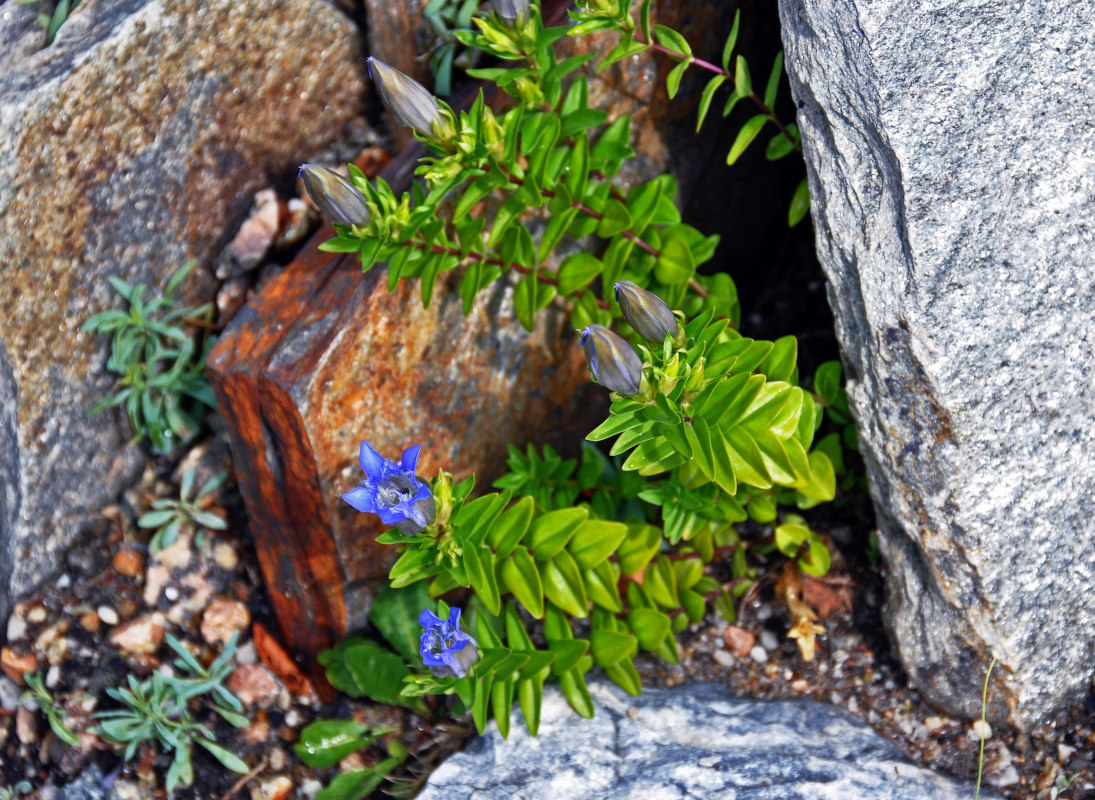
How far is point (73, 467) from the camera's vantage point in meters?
2.73

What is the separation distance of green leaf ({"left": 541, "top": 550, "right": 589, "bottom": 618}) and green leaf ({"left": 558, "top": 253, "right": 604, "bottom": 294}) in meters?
0.67

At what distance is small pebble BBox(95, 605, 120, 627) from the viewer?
8.87ft

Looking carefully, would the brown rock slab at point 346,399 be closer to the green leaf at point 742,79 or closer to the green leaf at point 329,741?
the green leaf at point 329,741

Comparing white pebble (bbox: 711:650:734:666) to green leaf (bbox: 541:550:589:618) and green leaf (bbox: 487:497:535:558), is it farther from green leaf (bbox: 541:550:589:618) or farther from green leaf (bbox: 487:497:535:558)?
green leaf (bbox: 487:497:535:558)

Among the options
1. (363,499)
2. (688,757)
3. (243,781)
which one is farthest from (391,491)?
(243,781)

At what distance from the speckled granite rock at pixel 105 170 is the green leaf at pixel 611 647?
143 cm

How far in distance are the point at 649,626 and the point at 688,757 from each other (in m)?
0.34

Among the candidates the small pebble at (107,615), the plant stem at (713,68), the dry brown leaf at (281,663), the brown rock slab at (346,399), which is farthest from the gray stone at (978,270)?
the small pebble at (107,615)

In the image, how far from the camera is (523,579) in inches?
88.9

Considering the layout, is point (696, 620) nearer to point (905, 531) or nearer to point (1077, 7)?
point (905, 531)

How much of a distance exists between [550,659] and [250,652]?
908mm

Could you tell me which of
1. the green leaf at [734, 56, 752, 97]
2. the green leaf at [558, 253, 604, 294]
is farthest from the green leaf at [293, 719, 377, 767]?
the green leaf at [734, 56, 752, 97]

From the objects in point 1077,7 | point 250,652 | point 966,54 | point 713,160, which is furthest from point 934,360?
point 250,652

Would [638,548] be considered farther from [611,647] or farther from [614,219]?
[614,219]
